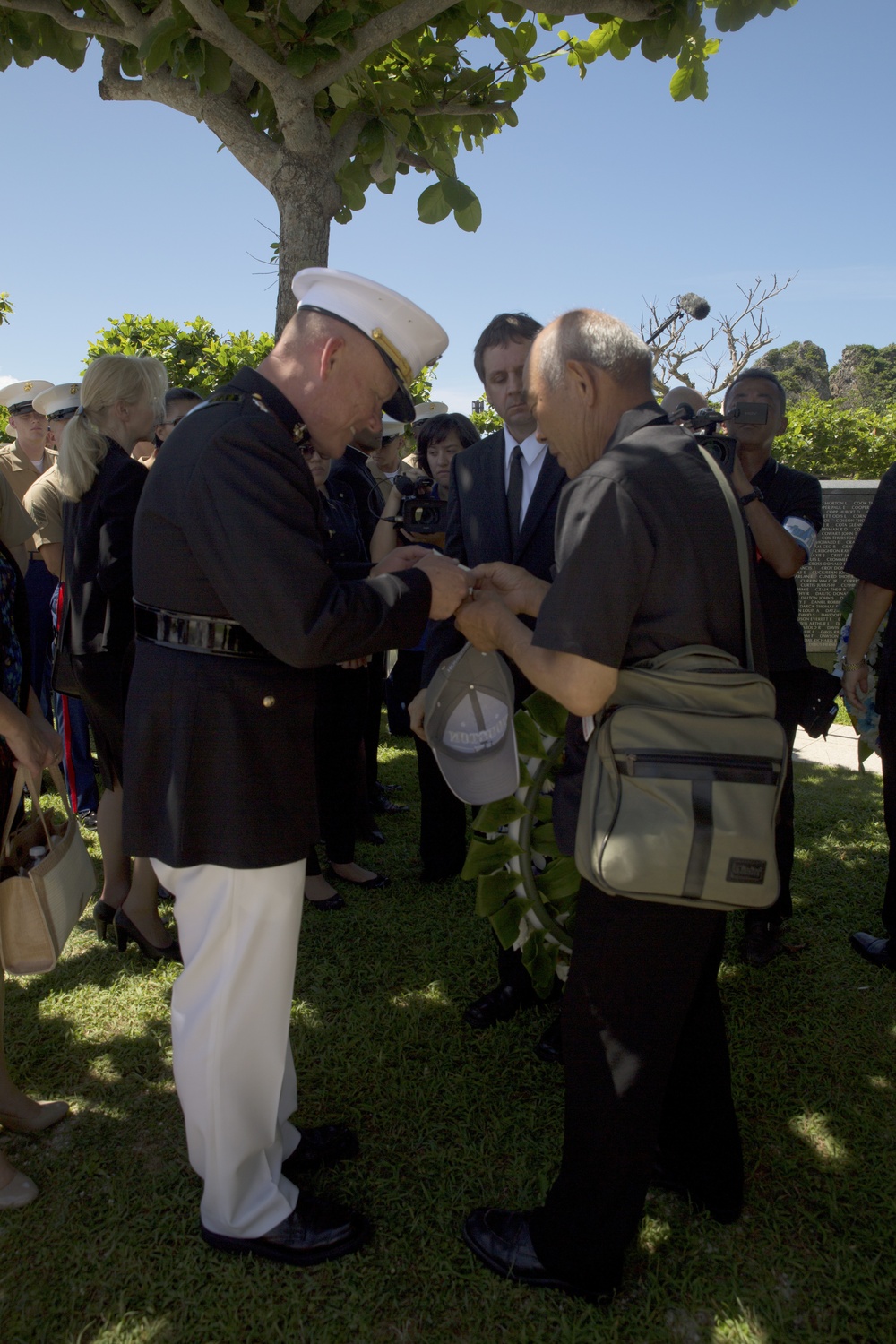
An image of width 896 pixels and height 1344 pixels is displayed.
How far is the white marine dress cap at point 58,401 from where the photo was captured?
5363mm

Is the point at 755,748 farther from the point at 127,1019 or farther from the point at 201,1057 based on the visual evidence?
the point at 127,1019

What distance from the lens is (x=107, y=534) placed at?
11.0 feet

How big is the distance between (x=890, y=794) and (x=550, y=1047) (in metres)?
1.76

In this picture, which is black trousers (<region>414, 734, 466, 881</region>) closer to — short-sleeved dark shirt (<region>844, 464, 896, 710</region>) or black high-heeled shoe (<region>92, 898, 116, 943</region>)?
black high-heeled shoe (<region>92, 898, 116, 943</region>)

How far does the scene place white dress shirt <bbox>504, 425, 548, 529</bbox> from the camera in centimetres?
296

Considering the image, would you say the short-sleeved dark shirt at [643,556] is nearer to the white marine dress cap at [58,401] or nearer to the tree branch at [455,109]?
the tree branch at [455,109]

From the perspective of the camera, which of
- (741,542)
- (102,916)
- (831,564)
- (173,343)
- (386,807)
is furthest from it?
(173,343)

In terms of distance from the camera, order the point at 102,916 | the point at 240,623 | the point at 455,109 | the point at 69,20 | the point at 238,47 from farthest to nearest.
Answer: the point at 455,109, the point at 69,20, the point at 238,47, the point at 102,916, the point at 240,623

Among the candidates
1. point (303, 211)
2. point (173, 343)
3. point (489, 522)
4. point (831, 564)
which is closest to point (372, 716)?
point (489, 522)

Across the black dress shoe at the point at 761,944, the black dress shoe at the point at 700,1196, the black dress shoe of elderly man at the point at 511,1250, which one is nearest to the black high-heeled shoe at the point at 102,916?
the black dress shoe of elderly man at the point at 511,1250

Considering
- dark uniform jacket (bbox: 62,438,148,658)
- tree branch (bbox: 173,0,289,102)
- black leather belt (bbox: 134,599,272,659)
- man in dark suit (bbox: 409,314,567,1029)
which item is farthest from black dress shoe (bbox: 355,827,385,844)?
tree branch (bbox: 173,0,289,102)

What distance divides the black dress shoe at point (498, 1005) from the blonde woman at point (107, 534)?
56.7 inches

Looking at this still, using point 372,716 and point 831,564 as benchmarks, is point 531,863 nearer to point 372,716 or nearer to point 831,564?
point 372,716

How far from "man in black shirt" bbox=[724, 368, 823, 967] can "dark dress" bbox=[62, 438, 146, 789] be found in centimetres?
244
